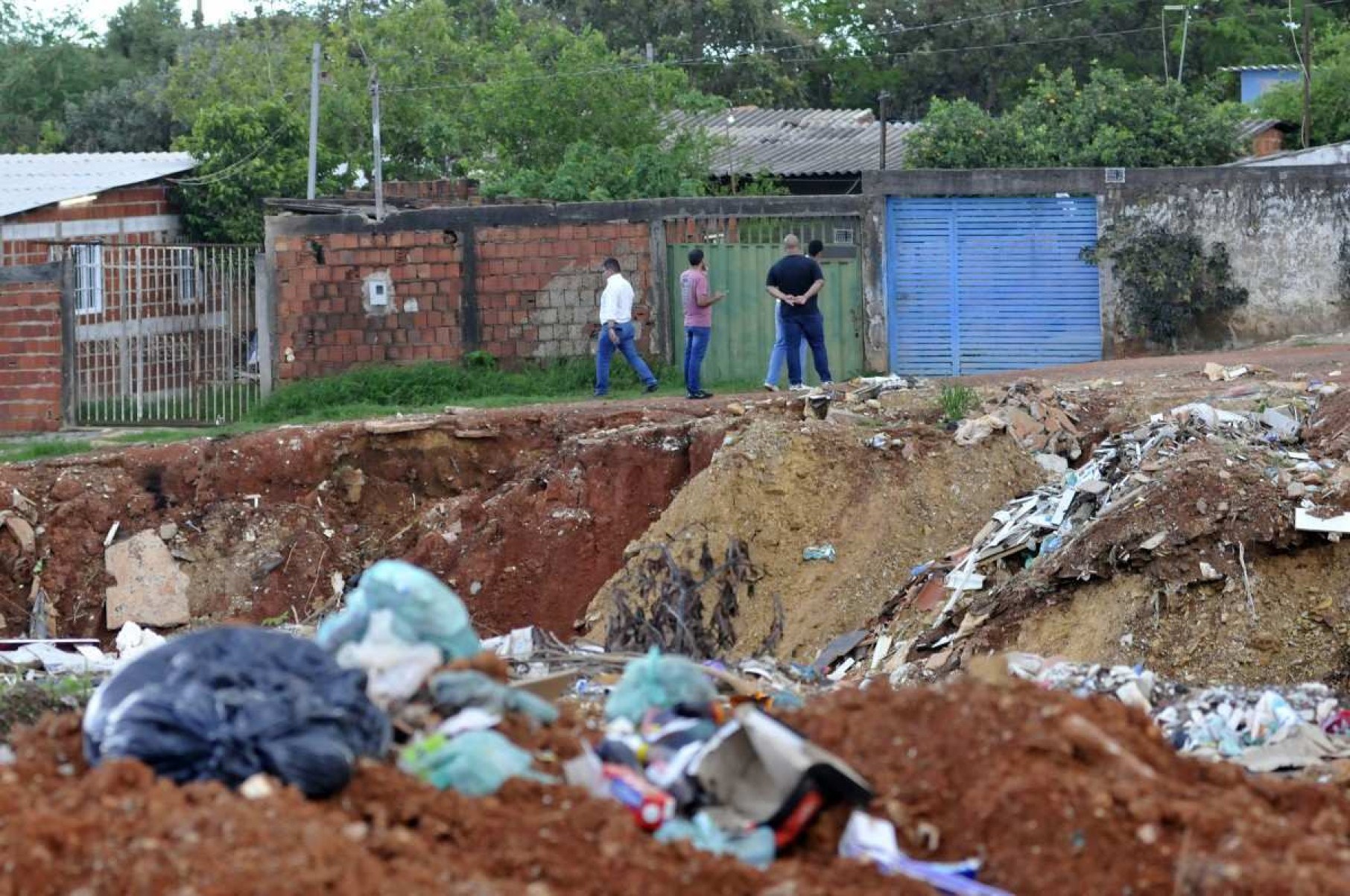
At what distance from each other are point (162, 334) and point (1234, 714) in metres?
14.3

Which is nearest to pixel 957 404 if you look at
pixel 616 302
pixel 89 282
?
pixel 616 302

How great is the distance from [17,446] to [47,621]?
331 cm

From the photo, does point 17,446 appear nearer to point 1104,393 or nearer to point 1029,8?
point 1104,393

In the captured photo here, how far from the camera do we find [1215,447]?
10836mm

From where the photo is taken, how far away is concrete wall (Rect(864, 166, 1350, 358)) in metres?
19.0

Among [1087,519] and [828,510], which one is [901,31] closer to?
[828,510]

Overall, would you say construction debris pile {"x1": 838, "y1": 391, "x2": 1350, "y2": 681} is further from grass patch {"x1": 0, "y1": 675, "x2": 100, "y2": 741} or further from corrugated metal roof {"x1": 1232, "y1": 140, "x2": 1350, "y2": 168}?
corrugated metal roof {"x1": 1232, "y1": 140, "x2": 1350, "y2": 168}

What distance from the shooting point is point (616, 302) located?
17109 mm

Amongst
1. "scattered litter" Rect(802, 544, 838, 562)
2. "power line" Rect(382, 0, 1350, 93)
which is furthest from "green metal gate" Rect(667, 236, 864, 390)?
"power line" Rect(382, 0, 1350, 93)

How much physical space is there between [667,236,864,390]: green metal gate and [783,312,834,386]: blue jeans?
2.48 m

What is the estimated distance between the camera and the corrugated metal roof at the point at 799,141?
84.9ft

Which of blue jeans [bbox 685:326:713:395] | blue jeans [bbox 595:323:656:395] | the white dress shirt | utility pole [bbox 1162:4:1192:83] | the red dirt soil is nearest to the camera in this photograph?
the red dirt soil

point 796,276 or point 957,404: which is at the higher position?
point 796,276

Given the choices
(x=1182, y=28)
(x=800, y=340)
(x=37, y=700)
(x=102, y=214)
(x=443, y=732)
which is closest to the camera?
(x=443, y=732)
